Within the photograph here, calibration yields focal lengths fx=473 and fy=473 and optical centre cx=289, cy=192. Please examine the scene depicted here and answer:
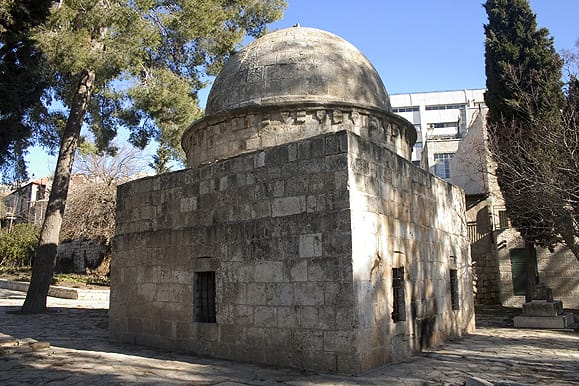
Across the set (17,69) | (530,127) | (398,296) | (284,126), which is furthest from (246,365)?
(530,127)

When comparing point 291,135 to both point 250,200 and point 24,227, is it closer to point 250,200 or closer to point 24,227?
point 250,200

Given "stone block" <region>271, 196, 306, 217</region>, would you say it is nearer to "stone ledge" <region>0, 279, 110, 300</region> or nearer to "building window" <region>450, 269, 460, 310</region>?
"building window" <region>450, 269, 460, 310</region>

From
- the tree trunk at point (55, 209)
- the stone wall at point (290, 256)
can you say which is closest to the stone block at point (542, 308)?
the stone wall at point (290, 256)

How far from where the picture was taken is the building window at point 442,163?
27469 mm

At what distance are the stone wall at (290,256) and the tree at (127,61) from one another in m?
4.50

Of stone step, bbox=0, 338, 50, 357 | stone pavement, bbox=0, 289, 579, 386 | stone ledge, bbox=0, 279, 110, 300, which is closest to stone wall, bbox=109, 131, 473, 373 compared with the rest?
stone pavement, bbox=0, 289, 579, 386

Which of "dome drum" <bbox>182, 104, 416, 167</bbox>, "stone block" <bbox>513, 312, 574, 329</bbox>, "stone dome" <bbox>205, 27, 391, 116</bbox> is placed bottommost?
"stone block" <bbox>513, 312, 574, 329</bbox>

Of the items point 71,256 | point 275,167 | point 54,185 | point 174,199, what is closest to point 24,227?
point 71,256

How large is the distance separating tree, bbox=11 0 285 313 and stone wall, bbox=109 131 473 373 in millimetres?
4498

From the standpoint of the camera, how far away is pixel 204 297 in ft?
25.2

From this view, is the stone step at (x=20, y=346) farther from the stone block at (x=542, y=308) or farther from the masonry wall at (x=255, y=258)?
the stone block at (x=542, y=308)

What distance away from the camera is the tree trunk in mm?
12953

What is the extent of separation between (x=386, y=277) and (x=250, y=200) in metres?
2.29

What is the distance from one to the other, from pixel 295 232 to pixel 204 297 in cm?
216
